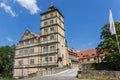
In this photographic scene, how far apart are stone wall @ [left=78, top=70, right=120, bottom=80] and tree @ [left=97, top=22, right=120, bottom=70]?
8.04m

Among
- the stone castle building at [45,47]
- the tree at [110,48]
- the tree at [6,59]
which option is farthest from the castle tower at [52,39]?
the tree at [6,59]

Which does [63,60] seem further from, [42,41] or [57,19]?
[57,19]

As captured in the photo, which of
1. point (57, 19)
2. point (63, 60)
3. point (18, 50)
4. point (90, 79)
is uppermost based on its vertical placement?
point (57, 19)

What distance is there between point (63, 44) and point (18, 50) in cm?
1446

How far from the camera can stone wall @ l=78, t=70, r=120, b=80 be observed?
2183cm

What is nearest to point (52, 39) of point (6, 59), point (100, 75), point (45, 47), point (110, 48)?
point (45, 47)

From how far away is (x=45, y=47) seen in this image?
47469mm

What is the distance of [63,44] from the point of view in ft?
158

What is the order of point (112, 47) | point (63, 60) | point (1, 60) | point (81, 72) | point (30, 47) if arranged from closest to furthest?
point (81, 72)
point (112, 47)
point (63, 60)
point (30, 47)
point (1, 60)

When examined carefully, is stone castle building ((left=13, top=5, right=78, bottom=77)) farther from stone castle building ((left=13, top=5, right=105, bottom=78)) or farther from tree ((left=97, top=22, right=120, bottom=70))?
tree ((left=97, top=22, right=120, bottom=70))

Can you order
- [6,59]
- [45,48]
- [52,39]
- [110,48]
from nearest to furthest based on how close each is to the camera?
[110,48]
[52,39]
[45,48]
[6,59]

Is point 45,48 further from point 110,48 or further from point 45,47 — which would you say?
point 110,48

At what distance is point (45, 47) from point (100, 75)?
2628cm

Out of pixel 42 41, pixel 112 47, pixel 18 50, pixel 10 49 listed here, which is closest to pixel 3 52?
pixel 10 49
